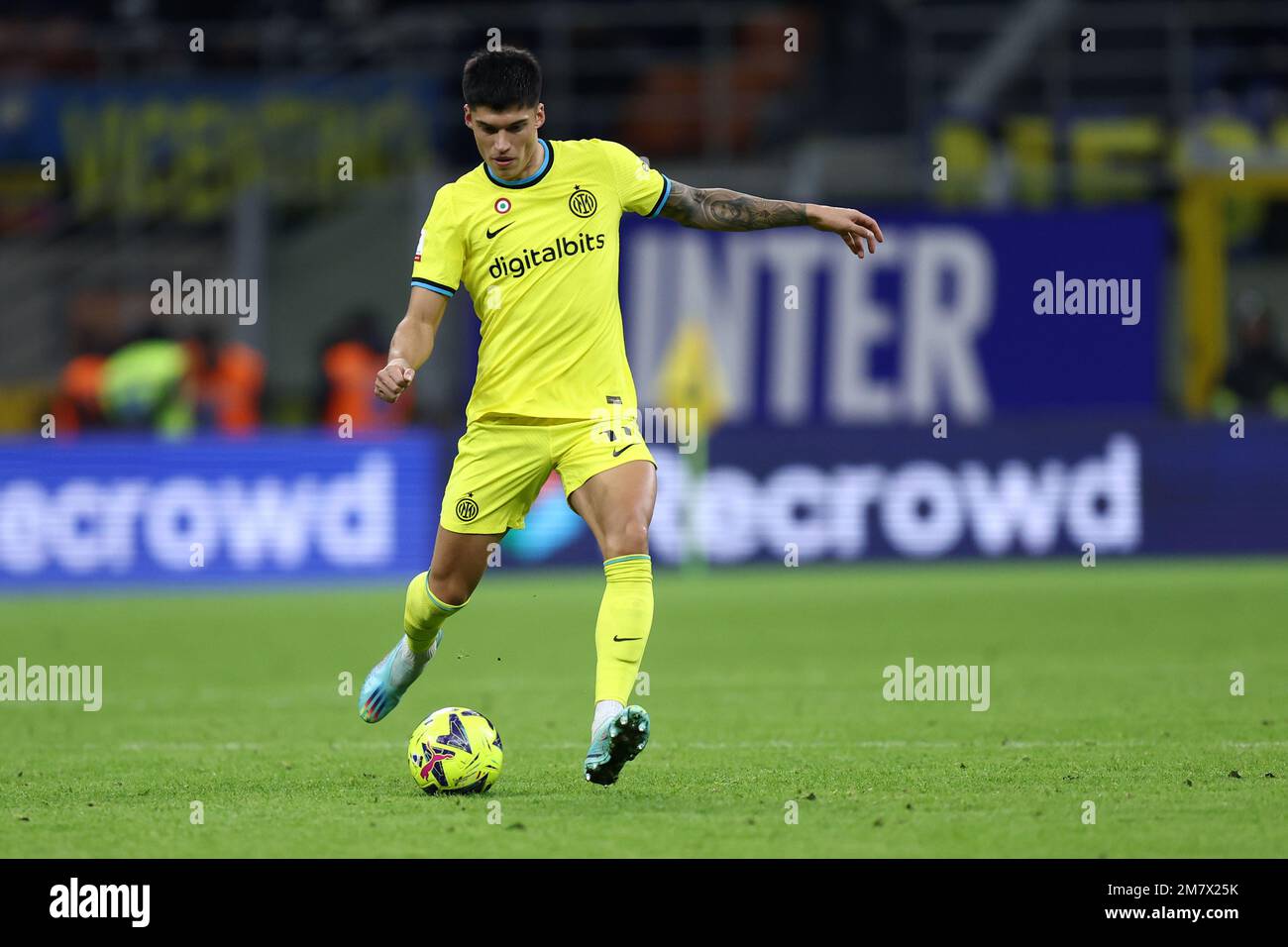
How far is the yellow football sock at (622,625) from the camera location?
23.1 feet

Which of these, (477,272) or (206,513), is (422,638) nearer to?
(477,272)

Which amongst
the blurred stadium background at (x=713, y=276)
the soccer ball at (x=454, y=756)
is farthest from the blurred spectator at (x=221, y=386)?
the soccer ball at (x=454, y=756)

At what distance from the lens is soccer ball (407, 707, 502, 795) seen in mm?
7273

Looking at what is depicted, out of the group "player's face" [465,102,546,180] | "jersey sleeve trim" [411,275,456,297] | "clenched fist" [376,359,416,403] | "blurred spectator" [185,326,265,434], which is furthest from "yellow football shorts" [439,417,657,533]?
"blurred spectator" [185,326,265,434]

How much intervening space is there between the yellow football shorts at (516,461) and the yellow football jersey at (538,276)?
7cm

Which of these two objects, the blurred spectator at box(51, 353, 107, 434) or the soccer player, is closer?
Result: the soccer player

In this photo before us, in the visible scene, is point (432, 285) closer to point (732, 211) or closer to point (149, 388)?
point (732, 211)

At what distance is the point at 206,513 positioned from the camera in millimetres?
17391

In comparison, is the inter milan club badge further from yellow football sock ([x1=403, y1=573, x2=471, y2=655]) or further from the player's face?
yellow football sock ([x1=403, y1=573, x2=471, y2=655])

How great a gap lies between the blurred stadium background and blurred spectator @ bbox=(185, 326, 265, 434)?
4 cm

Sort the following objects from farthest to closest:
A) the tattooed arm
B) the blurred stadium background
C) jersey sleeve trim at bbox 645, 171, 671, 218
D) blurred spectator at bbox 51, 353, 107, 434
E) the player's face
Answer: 1. blurred spectator at bbox 51, 353, 107, 434
2. the blurred stadium background
3. jersey sleeve trim at bbox 645, 171, 671, 218
4. the tattooed arm
5. the player's face

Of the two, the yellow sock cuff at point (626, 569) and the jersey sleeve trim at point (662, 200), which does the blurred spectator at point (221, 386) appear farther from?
the yellow sock cuff at point (626, 569)

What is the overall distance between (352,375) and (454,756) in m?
12.8

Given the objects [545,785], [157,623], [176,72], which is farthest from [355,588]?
[545,785]
